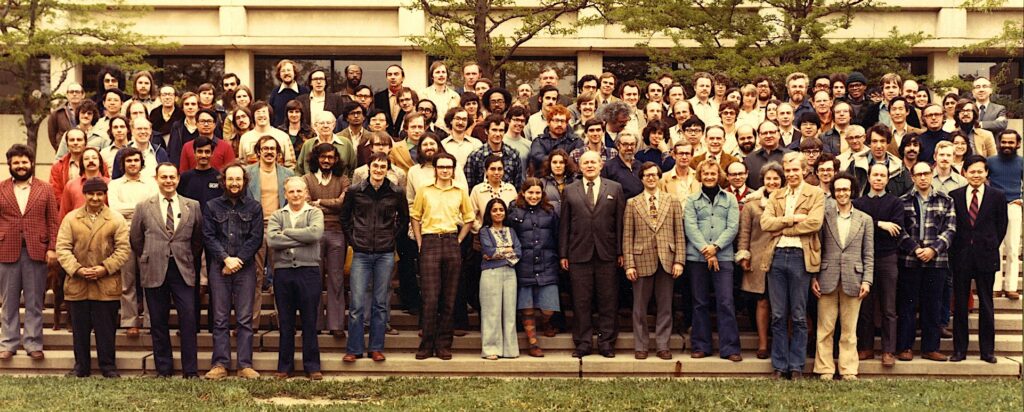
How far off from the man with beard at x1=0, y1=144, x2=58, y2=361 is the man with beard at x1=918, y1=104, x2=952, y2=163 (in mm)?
9811

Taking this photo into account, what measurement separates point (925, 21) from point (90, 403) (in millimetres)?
22519

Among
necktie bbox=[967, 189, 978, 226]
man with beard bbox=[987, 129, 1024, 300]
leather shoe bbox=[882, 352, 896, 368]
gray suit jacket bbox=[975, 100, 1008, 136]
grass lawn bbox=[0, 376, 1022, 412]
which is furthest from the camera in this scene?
gray suit jacket bbox=[975, 100, 1008, 136]

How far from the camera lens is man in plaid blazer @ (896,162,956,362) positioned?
1096cm

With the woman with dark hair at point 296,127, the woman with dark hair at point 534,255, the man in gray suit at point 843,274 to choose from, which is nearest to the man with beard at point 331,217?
the woman with dark hair at point 296,127

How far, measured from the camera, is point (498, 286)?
11141mm

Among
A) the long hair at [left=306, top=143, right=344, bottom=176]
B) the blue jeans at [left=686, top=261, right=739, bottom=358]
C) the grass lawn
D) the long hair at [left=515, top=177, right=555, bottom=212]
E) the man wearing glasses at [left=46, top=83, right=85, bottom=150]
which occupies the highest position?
the man wearing glasses at [left=46, top=83, right=85, bottom=150]

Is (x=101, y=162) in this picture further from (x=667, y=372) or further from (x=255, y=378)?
(x=667, y=372)

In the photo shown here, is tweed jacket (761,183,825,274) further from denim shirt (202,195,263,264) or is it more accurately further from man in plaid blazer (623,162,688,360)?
denim shirt (202,195,263,264)

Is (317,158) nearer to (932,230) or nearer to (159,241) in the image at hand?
(159,241)

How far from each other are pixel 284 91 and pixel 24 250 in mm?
3981

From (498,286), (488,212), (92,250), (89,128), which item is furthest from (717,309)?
(89,128)

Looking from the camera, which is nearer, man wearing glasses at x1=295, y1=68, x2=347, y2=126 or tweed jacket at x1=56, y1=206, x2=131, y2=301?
tweed jacket at x1=56, y1=206, x2=131, y2=301

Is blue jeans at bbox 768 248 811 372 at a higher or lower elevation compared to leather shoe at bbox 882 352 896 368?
higher

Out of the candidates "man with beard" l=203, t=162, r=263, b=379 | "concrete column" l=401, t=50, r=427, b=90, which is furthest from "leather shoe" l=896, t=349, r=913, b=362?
"concrete column" l=401, t=50, r=427, b=90
